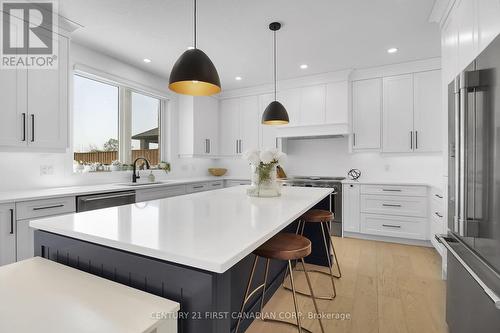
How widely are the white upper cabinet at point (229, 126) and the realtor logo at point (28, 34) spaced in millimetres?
3184

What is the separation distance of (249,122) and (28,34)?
11.4ft

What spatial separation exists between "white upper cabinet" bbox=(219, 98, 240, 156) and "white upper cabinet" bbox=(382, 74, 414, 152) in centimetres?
273

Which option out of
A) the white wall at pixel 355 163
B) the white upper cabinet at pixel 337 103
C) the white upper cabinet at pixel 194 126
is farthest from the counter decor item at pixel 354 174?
the white upper cabinet at pixel 194 126

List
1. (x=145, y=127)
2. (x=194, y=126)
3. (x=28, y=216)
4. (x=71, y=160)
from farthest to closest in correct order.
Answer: (x=194, y=126), (x=145, y=127), (x=71, y=160), (x=28, y=216)

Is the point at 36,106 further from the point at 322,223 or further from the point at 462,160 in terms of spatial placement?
the point at 462,160

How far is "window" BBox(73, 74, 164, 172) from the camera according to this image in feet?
10.9

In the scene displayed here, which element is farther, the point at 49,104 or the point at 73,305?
the point at 49,104

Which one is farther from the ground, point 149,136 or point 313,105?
point 313,105

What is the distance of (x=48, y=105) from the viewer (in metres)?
2.56

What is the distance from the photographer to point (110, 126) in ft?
12.1

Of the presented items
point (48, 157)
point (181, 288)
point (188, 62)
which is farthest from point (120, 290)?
point (48, 157)

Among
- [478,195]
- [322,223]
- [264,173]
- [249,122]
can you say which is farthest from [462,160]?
[249,122]

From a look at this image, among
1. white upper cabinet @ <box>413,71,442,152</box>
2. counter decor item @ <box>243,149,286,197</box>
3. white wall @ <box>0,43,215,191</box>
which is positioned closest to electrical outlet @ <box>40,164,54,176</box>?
white wall @ <box>0,43,215,191</box>

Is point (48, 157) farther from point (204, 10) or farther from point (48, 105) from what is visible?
point (204, 10)
